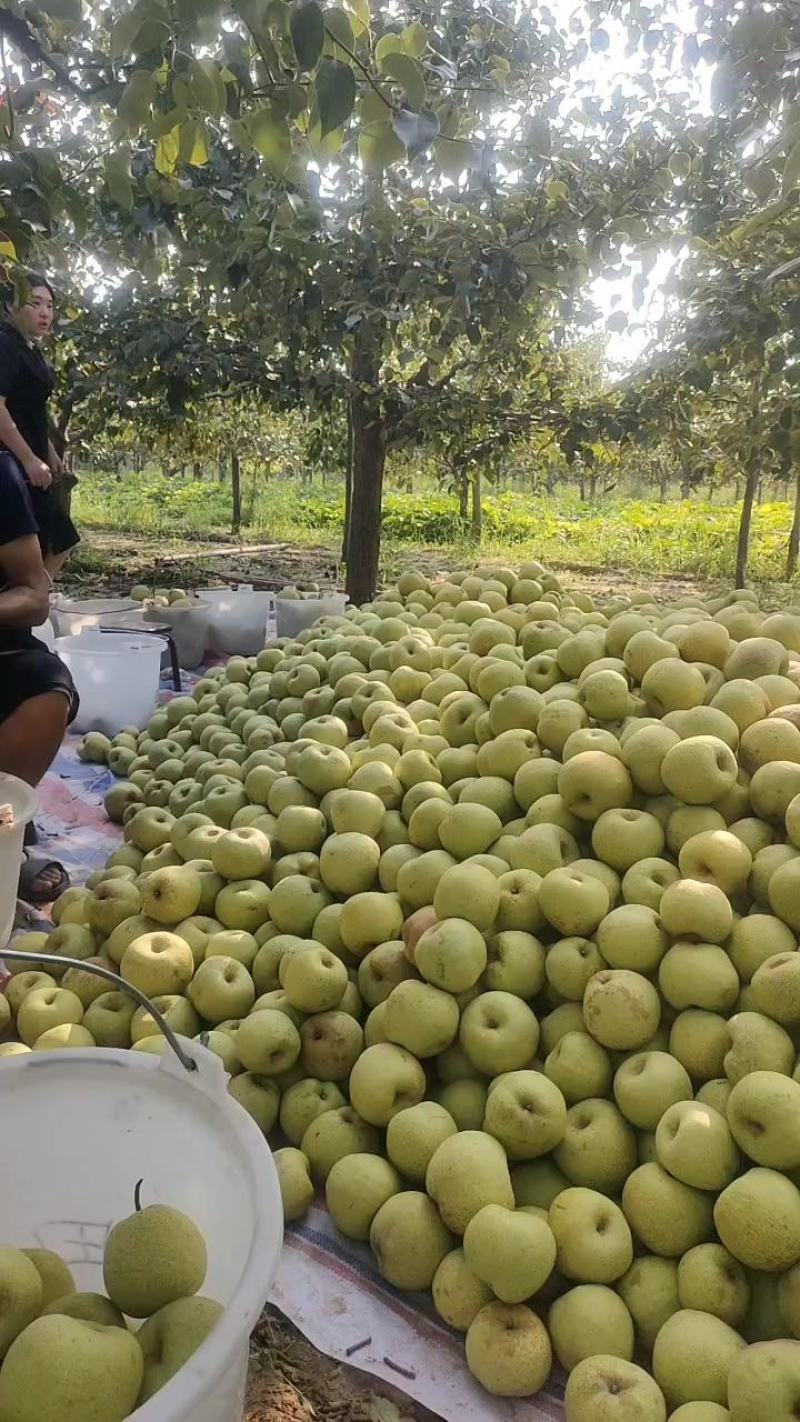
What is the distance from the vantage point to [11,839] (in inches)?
98.4

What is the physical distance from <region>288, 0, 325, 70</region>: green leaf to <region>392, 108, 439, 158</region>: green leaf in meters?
0.22

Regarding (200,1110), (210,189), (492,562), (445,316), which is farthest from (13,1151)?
(492,562)

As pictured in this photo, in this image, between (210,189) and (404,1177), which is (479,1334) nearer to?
Answer: (404,1177)

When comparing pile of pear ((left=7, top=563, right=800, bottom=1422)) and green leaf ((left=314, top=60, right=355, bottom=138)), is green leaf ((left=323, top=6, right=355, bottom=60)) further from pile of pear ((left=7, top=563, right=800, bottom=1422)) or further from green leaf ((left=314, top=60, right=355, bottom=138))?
pile of pear ((left=7, top=563, right=800, bottom=1422))

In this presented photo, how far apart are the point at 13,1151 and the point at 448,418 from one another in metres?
6.32

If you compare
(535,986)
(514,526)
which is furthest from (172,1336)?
(514,526)

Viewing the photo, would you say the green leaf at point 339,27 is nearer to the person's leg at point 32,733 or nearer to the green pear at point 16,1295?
the green pear at point 16,1295

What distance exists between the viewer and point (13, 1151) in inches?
62.5

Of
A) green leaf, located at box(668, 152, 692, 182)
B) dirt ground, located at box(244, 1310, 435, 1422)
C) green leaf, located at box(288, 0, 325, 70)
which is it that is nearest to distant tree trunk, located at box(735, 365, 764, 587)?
green leaf, located at box(668, 152, 692, 182)

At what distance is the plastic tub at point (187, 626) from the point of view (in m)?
6.67

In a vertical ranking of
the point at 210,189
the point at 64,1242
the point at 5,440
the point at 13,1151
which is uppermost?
the point at 210,189

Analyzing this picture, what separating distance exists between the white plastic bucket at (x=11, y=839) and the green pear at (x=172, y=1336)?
1.43 metres

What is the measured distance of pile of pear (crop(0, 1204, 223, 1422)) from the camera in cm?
107

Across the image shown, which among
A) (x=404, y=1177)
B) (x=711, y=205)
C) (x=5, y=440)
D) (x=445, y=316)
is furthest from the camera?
(x=445, y=316)
